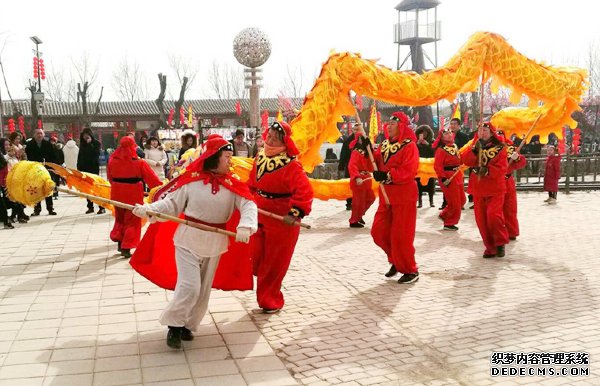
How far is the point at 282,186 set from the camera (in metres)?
5.47

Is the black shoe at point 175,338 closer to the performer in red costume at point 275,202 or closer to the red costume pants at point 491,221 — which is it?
the performer in red costume at point 275,202

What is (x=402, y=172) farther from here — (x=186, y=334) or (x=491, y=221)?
(x=186, y=334)

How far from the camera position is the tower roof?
31.9 metres

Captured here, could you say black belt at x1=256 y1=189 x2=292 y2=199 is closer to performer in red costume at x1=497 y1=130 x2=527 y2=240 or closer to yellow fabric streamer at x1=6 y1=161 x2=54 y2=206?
yellow fabric streamer at x1=6 y1=161 x2=54 y2=206

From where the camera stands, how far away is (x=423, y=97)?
9180 mm

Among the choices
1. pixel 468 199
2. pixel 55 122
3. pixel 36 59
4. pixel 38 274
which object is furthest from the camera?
pixel 55 122

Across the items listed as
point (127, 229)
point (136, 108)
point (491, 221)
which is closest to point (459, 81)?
point (491, 221)

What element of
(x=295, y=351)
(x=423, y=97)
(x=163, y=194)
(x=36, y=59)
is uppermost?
(x=36, y=59)

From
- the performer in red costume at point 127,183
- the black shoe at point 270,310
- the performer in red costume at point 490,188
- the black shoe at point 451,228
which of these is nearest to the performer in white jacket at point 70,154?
the performer in red costume at point 127,183

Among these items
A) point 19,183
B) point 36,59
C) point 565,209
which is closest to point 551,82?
point 565,209

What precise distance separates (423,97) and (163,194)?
5.40 metres

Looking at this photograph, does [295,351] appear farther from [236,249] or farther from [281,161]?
[281,161]

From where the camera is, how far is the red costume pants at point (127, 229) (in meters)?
7.98

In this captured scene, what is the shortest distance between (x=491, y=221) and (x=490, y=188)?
0.43m
